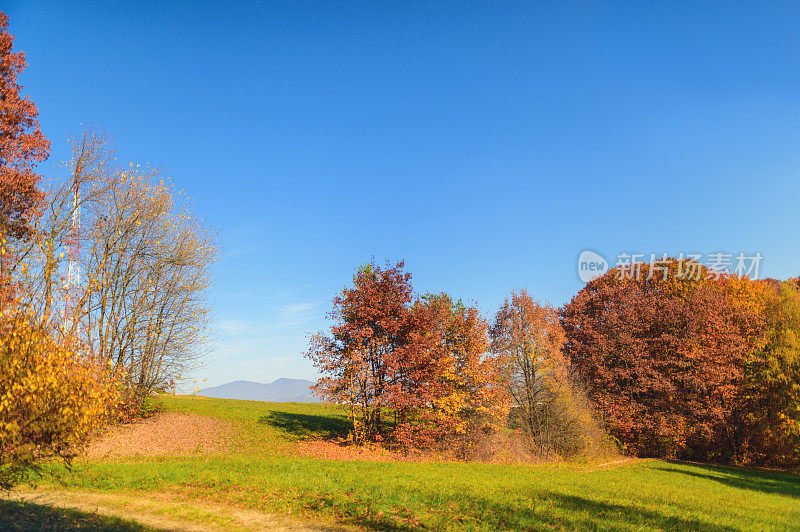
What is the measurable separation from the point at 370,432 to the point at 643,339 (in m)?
22.1

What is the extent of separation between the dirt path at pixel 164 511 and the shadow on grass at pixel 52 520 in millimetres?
339

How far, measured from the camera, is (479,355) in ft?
82.9

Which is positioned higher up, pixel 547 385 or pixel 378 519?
pixel 547 385

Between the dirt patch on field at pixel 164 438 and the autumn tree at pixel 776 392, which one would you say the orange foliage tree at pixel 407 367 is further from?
the autumn tree at pixel 776 392

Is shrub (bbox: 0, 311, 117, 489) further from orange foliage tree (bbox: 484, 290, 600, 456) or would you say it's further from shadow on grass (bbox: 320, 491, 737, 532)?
orange foliage tree (bbox: 484, 290, 600, 456)

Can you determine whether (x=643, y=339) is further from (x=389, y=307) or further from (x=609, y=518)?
(x=609, y=518)

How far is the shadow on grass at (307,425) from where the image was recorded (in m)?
25.6

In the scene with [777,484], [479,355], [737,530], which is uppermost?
[479,355]

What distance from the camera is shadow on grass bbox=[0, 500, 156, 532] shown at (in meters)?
9.99

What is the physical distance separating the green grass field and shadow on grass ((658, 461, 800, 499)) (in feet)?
4.32

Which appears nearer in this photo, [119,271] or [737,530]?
[737,530]

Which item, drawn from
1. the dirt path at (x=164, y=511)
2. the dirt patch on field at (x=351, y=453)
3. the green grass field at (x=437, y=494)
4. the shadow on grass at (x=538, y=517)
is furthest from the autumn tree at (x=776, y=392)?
the dirt path at (x=164, y=511)

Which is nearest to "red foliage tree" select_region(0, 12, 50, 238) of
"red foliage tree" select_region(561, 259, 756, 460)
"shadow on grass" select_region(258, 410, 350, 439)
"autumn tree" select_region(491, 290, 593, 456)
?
"shadow on grass" select_region(258, 410, 350, 439)

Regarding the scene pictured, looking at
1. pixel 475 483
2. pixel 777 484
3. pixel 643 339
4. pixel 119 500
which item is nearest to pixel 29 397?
pixel 119 500
